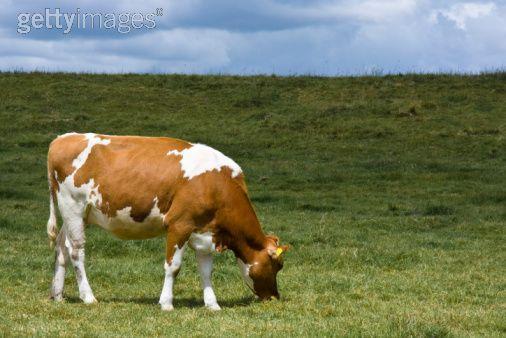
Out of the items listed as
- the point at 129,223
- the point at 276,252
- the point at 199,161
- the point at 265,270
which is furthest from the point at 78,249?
the point at 276,252

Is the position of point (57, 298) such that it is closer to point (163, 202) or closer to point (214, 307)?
point (163, 202)

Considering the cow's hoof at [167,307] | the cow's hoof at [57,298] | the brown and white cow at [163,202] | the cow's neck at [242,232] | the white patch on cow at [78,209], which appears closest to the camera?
the cow's hoof at [167,307]

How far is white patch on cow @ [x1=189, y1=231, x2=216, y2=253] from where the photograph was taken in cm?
1095

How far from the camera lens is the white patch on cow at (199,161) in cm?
→ 1091

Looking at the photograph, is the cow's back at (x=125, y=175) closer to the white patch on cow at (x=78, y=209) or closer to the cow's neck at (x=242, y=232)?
the white patch on cow at (x=78, y=209)

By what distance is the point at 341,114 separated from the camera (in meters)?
38.2

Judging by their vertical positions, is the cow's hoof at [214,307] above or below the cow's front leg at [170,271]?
below

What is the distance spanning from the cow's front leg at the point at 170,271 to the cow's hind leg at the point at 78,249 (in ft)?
3.53

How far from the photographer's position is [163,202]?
10.9m

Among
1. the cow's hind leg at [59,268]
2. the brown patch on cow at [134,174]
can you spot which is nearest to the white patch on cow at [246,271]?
the brown patch on cow at [134,174]

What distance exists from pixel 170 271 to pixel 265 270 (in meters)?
1.26

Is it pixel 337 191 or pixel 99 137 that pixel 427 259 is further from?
pixel 337 191

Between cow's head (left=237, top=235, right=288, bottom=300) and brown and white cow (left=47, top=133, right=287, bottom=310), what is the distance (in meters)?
0.01

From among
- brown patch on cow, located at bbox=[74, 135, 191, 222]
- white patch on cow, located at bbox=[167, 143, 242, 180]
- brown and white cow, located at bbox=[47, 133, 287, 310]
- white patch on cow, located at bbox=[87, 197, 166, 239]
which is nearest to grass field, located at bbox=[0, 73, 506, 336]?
brown and white cow, located at bbox=[47, 133, 287, 310]
